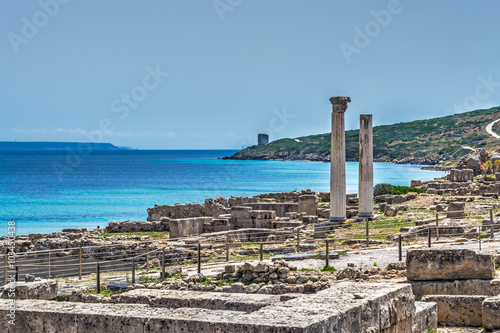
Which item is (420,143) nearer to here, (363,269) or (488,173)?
(488,173)

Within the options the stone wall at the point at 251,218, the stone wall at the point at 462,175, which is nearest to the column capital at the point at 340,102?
the stone wall at the point at 251,218

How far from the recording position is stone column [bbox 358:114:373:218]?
2523 centimetres

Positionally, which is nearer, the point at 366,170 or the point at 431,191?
the point at 366,170

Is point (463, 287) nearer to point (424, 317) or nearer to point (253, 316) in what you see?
point (424, 317)

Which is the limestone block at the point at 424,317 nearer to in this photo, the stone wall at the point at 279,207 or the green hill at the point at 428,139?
the stone wall at the point at 279,207

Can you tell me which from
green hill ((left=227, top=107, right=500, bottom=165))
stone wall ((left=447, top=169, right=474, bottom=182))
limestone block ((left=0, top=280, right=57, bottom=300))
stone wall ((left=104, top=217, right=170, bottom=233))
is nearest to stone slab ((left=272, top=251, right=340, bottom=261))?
limestone block ((left=0, top=280, right=57, bottom=300))

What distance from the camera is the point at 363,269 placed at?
42.6 feet

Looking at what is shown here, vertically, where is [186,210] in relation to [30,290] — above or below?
above

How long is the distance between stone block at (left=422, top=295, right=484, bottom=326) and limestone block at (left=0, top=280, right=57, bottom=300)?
5612mm

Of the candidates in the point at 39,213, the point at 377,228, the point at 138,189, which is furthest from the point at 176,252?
the point at 138,189

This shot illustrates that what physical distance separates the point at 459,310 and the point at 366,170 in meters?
16.6

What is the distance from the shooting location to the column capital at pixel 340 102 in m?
24.2

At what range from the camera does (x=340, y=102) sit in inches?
954

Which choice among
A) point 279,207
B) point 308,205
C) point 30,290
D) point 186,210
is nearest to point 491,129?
point 308,205
